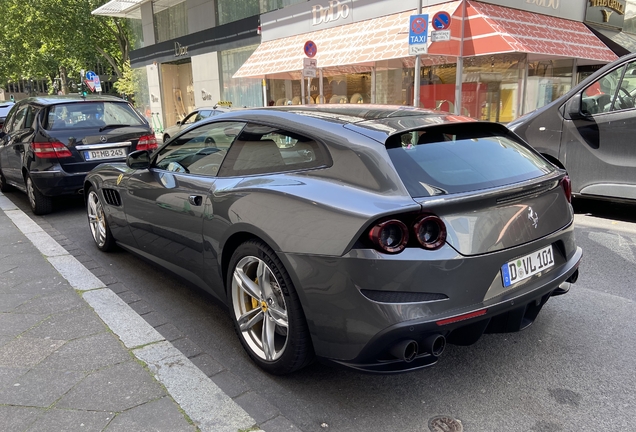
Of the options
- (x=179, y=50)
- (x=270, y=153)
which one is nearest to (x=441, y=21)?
(x=270, y=153)

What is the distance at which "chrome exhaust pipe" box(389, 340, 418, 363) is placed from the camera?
2.17 metres

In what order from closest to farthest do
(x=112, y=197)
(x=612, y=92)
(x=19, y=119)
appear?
(x=112, y=197)
(x=612, y=92)
(x=19, y=119)

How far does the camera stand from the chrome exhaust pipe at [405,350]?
217 cm

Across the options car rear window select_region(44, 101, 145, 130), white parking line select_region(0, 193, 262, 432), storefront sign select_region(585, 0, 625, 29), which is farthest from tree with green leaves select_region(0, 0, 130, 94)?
white parking line select_region(0, 193, 262, 432)

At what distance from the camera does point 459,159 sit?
2.67 m

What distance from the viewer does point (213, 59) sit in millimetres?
23078

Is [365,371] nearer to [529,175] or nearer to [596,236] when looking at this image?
[529,175]

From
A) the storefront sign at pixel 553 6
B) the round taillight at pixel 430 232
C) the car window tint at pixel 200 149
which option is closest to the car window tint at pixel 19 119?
the car window tint at pixel 200 149

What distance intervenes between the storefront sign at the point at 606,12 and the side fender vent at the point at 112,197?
1748cm

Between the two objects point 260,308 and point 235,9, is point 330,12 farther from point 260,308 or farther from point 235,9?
point 260,308

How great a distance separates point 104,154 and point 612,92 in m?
6.71

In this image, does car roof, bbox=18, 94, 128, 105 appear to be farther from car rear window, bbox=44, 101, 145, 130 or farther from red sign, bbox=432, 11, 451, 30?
red sign, bbox=432, 11, 451, 30

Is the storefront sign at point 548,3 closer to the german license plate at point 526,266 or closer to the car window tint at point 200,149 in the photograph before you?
the car window tint at point 200,149

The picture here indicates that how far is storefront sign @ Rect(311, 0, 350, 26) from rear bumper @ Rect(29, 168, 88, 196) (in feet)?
38.4
